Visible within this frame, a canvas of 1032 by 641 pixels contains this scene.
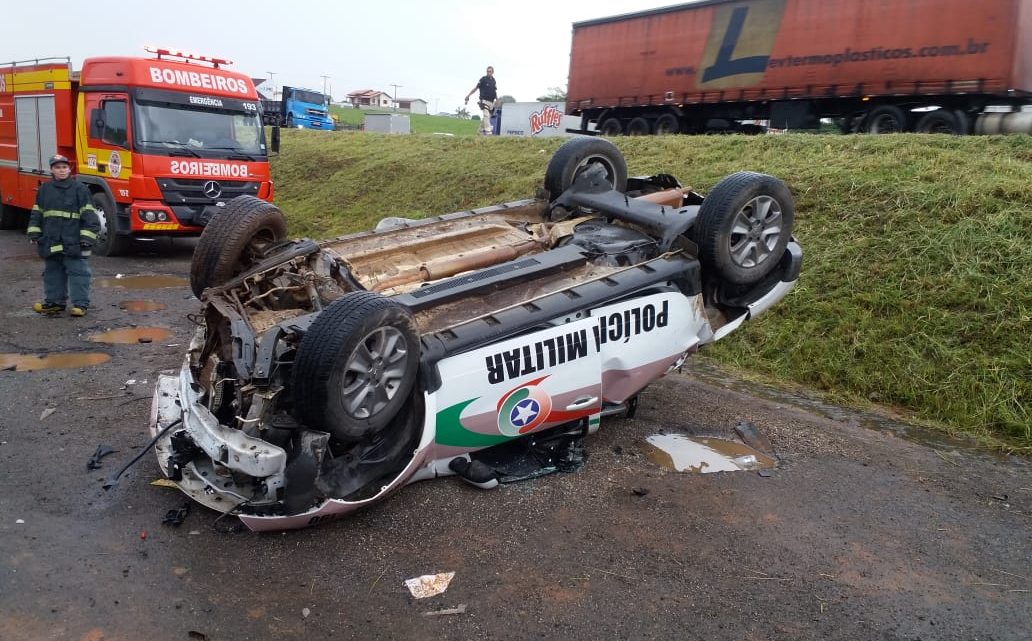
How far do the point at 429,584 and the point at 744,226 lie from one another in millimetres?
2818

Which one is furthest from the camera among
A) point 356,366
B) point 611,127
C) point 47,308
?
point 611,127

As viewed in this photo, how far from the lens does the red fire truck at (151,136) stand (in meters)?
9.58

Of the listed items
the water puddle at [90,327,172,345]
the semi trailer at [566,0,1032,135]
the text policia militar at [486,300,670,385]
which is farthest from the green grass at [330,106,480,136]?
the text policia militar at [486,300,670,385]

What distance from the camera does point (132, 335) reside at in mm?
6523

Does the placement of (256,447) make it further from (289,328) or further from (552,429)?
(552,429)

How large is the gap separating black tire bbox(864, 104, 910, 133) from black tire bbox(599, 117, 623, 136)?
623 centimetres

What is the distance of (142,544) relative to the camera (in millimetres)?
3271

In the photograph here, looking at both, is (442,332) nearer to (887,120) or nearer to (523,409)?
(523,409)

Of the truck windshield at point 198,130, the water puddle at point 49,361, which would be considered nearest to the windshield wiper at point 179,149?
the truck windshield at point 198,130

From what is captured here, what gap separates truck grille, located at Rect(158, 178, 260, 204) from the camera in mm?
9664

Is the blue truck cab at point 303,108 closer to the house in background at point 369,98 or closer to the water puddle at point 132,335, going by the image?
the water puddle at point 132,335

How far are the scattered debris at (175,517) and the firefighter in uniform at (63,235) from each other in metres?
4.37

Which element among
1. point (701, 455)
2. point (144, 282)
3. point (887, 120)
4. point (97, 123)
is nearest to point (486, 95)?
point (887, 120)

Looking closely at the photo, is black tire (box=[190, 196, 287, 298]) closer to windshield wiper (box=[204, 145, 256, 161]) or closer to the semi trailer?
windshield wiper (box=[204, 145, 256, 161])
